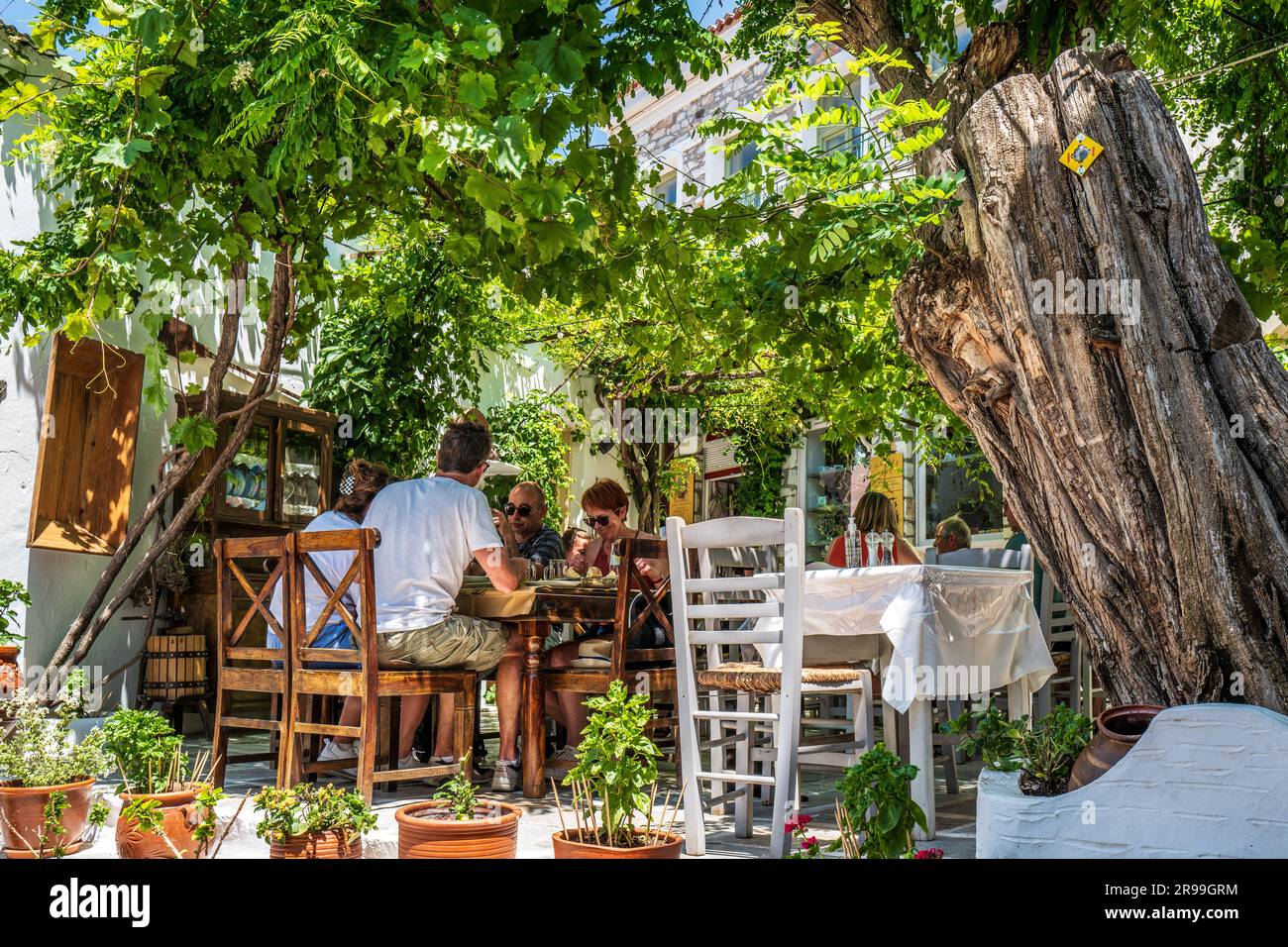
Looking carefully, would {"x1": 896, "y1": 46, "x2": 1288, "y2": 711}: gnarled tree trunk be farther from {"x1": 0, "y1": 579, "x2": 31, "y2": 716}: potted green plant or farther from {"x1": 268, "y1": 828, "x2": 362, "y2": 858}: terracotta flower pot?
{"x1": 0, "y1": 579, "x2": 31, "y2": 716}: potted green plant

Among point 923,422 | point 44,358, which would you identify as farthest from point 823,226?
point 44,358

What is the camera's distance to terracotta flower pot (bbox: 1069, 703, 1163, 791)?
8.27ft

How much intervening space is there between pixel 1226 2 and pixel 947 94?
8.18 feet

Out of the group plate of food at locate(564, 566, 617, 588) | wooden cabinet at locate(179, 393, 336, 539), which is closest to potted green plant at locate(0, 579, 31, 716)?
wooden cabinet at locate(179, 393, 336, 539)

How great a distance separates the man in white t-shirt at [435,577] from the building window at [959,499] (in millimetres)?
7016

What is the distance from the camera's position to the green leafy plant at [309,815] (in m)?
2.92

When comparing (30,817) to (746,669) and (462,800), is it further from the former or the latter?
(746,669)

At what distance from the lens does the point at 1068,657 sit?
227 inches

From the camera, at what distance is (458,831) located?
2760 millimetres

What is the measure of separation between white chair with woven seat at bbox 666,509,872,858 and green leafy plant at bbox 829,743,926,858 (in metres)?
0.98

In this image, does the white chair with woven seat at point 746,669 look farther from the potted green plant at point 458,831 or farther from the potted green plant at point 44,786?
the potted green plant at point 44,786

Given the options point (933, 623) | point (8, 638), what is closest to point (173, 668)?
point (8, 638)

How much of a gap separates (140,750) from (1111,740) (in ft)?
9.12
